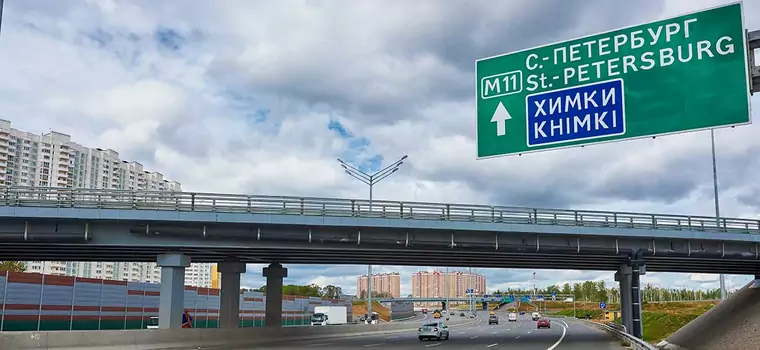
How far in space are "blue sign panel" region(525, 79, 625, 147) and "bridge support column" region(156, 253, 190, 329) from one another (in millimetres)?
27722

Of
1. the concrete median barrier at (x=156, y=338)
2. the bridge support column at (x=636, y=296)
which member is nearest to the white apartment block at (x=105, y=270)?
the concrete median barrier at (x=156, y=338)

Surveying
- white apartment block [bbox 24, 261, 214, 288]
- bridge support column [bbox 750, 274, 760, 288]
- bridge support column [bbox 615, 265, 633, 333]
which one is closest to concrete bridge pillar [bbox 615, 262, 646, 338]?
bridge support column [bbox 615, 265, 633, 333]

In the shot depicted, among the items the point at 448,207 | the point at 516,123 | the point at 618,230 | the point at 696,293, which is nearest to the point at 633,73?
the point at 516,123

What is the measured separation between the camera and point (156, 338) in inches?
1302

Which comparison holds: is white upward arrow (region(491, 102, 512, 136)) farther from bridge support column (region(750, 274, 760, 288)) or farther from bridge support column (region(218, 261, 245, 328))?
bridge support column (region(750, 274, 760, 288))

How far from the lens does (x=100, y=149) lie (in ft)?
519

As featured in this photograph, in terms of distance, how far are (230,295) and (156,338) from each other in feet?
40.7

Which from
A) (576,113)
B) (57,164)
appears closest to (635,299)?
(576,113)

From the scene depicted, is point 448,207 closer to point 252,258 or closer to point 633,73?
point 252,258

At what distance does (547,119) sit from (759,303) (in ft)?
120

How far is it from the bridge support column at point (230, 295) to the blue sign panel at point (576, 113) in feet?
110

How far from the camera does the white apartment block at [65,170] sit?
135500 mm

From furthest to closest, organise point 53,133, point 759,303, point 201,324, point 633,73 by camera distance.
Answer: point 53,133 → point 201,324 → point 759,303 → point 633,73

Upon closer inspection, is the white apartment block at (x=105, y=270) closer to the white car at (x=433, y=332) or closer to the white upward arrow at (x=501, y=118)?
the white car at (x=433, y=332)
